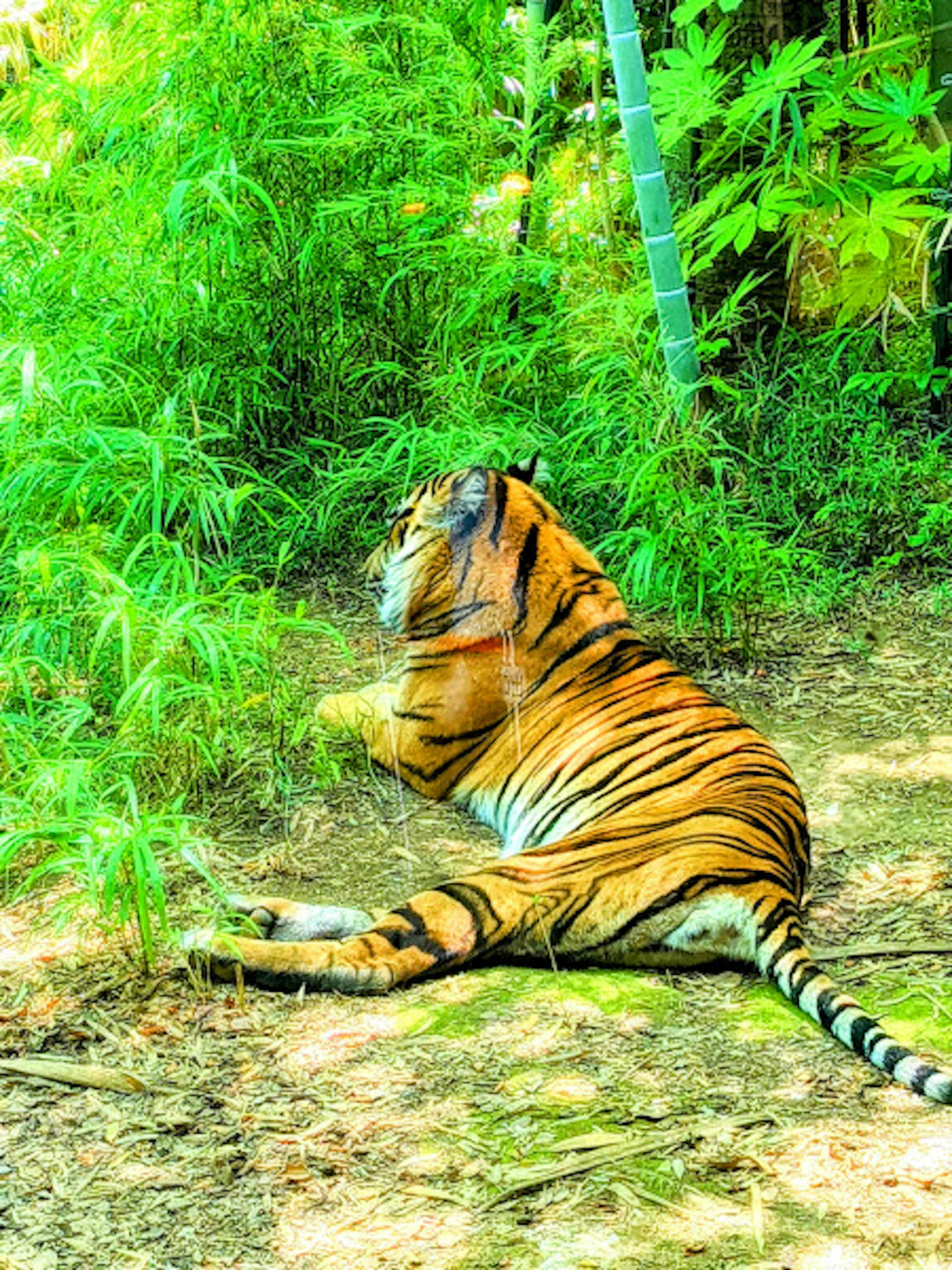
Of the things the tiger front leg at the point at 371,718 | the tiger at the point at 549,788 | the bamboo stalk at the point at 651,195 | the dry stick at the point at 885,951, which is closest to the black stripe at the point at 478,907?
the tiger at the point at 549,788

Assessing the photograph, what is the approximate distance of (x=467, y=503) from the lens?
14.8ft

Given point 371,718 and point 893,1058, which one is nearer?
point 893,1058

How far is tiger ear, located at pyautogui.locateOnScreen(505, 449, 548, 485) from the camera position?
186 inches

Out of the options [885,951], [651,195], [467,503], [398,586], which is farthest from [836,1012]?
[651,195]

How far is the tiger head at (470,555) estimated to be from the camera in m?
4.42

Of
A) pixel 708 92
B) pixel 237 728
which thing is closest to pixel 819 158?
pixel 708 92

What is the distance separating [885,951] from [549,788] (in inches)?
38.6

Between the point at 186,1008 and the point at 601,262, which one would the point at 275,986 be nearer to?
the point at 186,1008

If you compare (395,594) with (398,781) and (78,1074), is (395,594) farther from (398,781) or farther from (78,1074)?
(78,1074)

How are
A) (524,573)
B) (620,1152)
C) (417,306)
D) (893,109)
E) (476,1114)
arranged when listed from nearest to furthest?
(620,1152), (476,1114), (524,573), (893,109), (417,306)

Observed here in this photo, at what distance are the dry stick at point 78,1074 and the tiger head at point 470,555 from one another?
5.87ft

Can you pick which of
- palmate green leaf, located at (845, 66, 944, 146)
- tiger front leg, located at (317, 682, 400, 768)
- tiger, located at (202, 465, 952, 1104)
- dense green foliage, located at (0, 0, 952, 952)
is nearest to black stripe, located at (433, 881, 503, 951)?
tiger, located at (202, 465, 952, 1104)

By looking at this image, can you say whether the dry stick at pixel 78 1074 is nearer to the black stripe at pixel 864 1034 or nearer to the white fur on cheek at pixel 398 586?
the black stripe at pixel 864 1034

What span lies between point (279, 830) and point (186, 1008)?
3.05 feet
